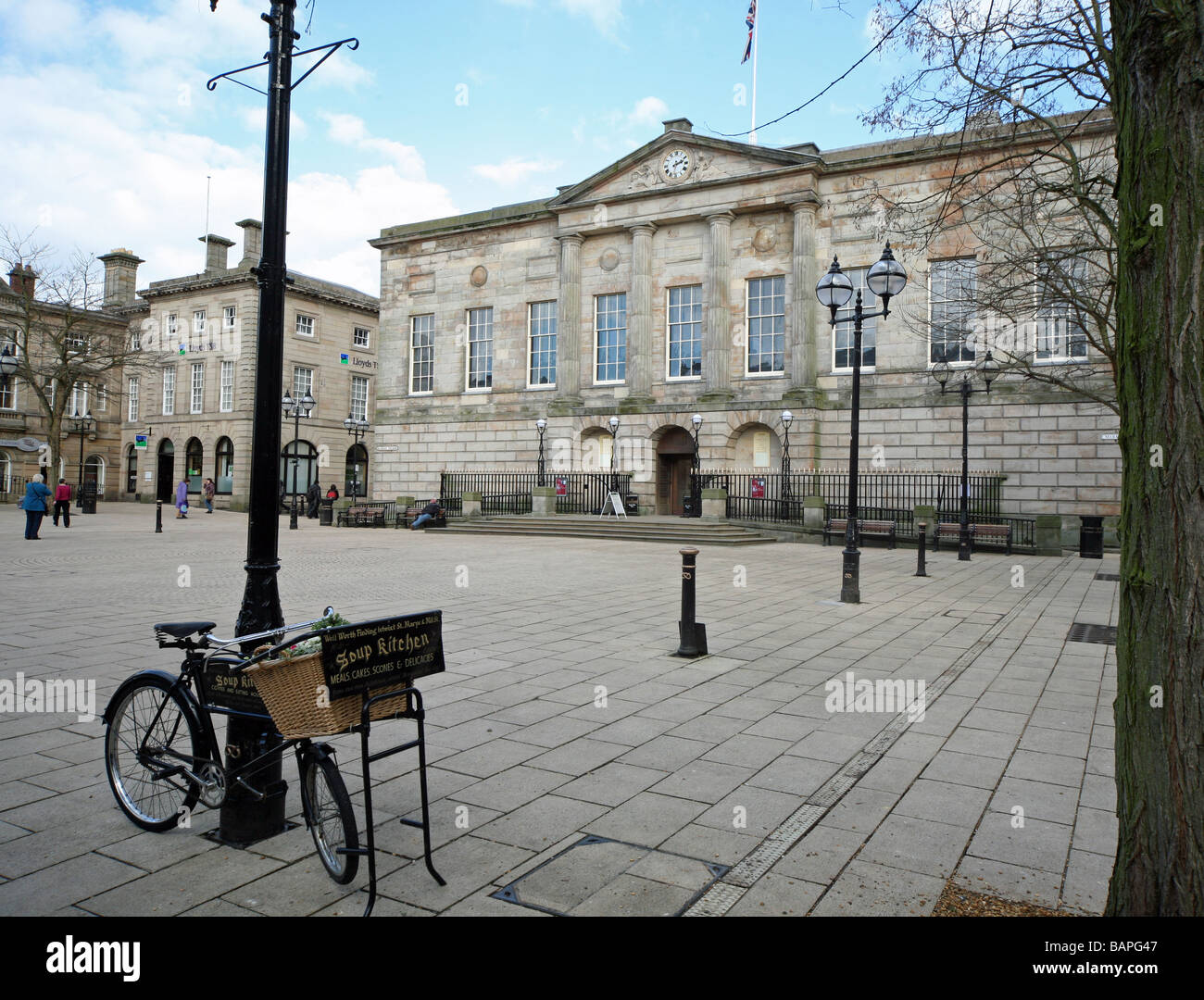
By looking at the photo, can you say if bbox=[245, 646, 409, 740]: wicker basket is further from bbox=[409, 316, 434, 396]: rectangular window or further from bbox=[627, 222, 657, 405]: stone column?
bbox=[409, 316, 434, 396]: rectangular window

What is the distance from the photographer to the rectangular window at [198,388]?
51.7m

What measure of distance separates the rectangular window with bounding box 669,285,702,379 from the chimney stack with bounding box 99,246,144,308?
1649 inches

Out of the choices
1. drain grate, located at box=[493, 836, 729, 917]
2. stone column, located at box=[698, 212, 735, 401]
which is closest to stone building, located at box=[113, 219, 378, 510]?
stone column, located at box=[698, 212, 735, 401]

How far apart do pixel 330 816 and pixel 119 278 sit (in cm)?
6367

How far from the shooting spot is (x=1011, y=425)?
27188 mm

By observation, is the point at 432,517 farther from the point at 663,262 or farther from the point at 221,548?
the point at 663,262

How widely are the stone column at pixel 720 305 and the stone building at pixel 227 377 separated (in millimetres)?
28259

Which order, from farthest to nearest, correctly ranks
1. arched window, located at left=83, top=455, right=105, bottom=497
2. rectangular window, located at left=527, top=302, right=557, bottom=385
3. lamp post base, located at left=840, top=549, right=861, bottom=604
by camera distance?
arched window, located at left=83, top=455, right=105, bottom=497, rectangular window, located at left=527, top=302, right=557, bottom=385, lamp post base, located at left=840, top=549, right=861, bottom=604

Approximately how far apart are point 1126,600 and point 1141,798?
65 cm

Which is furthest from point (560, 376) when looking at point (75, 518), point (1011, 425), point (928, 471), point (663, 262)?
point (75, 518)

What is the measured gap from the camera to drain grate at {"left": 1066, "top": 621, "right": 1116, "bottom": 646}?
951 centimetres

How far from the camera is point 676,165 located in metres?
33.0

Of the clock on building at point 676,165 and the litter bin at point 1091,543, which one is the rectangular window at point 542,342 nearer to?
the clock on building at point 676,165

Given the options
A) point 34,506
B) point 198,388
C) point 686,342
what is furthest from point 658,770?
point 198,388
